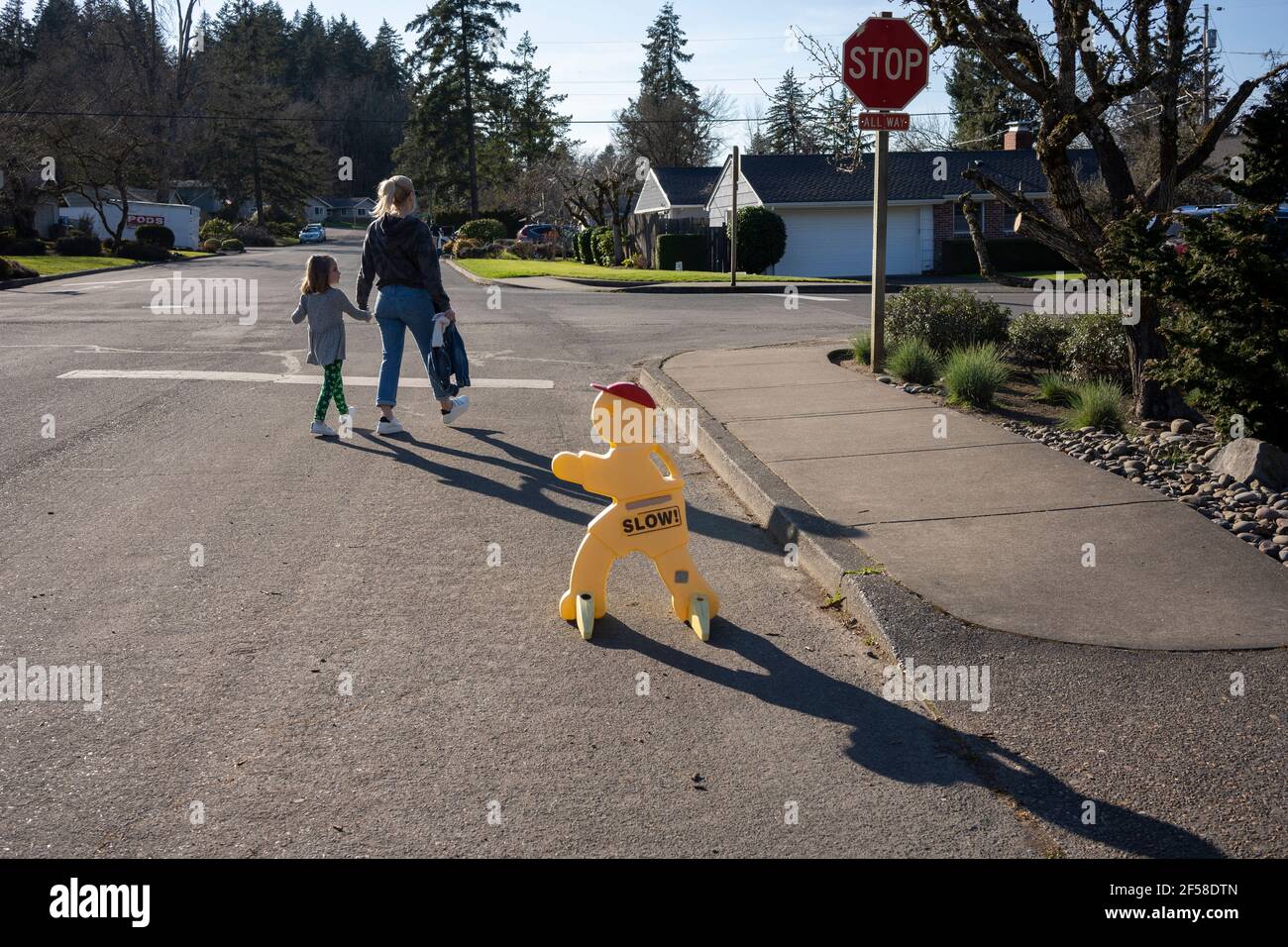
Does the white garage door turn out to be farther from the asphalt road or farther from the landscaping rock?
the landscaping rock

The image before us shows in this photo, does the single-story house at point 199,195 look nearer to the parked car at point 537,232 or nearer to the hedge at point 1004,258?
the parked car at point 537,232

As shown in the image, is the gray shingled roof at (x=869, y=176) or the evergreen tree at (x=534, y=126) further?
the evergreen tree at (x=534, y=126)

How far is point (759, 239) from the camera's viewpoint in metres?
38.2

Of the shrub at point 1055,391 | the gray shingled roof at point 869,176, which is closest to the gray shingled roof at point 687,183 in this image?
the gray shingled roof at point 869,176

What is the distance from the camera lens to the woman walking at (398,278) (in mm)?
8977

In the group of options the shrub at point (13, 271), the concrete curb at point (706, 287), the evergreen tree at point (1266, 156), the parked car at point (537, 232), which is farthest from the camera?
the parked car at point (537, 232)

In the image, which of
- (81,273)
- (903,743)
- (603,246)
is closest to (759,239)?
(603,246)

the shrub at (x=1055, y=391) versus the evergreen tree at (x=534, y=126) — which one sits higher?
the evergreen tree at (x=534, y=126)

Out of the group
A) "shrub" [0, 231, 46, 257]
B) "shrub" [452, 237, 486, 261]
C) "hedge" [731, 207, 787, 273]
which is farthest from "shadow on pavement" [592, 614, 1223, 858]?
"shrub" [452, 237, 486, 261]

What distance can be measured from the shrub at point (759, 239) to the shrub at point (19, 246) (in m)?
26.4

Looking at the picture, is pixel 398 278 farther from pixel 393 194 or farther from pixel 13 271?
pixel 13 271

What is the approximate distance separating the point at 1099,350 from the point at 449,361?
5878 millimetres

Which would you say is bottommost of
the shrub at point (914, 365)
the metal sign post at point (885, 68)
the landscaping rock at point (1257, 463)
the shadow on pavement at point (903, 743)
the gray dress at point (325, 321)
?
the shadow on pavement at point (903, 743)
